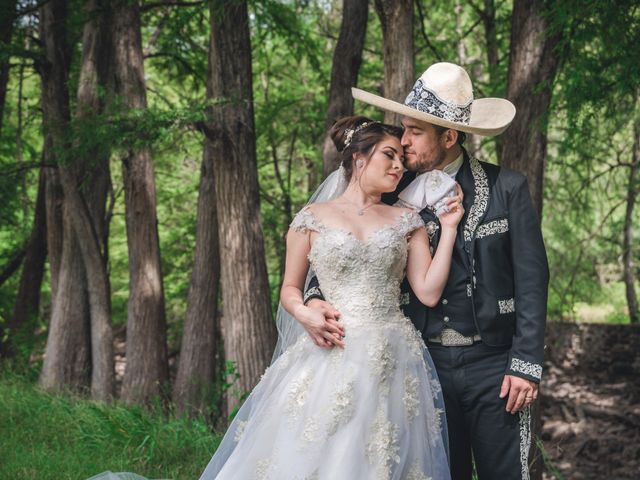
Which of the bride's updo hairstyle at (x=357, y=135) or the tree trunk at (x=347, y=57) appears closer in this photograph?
the bride's updo hairstyle at (x=357, y=135)

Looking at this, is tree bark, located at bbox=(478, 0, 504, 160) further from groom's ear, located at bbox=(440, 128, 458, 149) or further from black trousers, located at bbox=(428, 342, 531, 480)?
black trousers, located at bbox=(428, 342, 531, 480)

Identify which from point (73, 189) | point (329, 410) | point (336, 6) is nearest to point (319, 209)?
point (329, 410)

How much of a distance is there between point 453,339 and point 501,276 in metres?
0.34

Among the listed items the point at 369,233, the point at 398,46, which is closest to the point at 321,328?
the point at 369,233

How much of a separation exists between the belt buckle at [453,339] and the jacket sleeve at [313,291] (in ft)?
1.89

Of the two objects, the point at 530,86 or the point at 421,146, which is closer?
the point at 421,146

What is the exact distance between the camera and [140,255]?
8.83 metres

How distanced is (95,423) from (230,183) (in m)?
2.48

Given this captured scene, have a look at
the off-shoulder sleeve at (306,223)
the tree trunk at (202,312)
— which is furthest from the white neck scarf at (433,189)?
the tree trunk at (202,312)

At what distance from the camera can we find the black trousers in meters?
3.01

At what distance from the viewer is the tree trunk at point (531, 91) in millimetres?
5680

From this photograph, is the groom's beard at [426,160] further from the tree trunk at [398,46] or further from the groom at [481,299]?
the tree trunk at [398,46]

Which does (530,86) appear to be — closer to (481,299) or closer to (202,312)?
(481,299)

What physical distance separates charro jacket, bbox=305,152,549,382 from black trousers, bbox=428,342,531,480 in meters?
0.09
